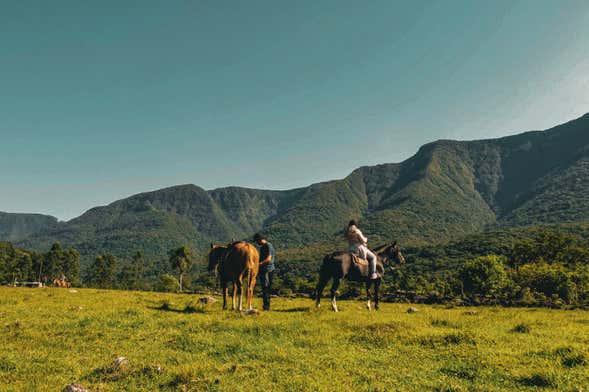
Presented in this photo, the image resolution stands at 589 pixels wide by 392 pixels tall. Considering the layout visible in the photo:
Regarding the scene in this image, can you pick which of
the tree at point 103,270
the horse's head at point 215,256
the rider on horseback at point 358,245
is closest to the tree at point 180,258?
the tree at point 103,270

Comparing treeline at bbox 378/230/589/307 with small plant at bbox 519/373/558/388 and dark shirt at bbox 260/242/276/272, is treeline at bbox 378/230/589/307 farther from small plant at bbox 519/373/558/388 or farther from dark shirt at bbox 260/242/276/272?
small plant at bbox 519/373/558/388

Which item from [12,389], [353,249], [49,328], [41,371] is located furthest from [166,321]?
[353,249]

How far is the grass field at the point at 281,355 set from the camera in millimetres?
6938

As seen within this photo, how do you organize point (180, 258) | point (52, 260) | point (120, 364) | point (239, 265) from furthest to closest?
point (52, 260)
point (180, 258)
point (239, 265)
point (120, 364)

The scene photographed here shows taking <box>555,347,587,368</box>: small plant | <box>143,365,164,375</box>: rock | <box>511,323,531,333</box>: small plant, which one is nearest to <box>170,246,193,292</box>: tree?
<box>511,323,531,333</box>: small plant

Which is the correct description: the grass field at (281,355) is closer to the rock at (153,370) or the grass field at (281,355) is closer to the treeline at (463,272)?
the rock at (153,370)

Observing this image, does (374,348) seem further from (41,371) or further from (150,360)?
(41,371)

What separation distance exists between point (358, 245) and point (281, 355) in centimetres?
1122

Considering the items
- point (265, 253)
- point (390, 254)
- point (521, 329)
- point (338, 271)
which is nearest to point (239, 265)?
point (265, 253)

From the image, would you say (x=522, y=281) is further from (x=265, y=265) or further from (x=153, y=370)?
(x=153, y=370)

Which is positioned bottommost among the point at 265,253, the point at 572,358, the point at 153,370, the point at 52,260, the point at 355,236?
the point at 52,260

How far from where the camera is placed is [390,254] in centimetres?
2225

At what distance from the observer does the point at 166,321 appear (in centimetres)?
1280

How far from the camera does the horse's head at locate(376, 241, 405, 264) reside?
21922 millimetres
